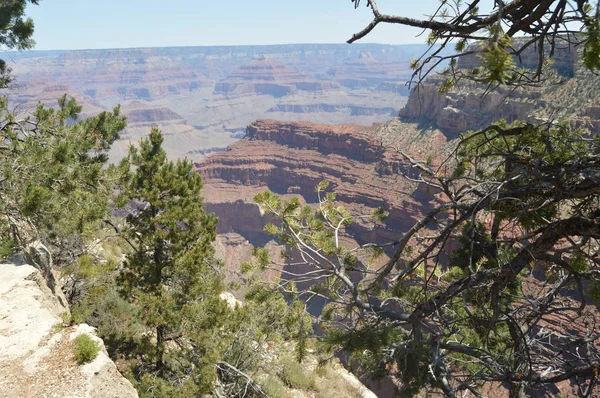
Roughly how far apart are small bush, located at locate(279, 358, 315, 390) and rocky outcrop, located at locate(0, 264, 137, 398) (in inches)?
266

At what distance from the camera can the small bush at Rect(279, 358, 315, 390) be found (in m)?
11.6

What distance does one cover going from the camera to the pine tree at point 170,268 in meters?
8.17

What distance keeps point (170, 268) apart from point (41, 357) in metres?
3.30

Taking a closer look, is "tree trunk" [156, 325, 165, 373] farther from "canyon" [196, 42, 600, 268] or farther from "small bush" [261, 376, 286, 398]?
"canyon" [196, 42, 600, 268]

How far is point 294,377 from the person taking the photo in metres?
11.6

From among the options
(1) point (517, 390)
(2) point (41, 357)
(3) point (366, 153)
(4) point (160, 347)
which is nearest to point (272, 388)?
(4) point (160, 347)

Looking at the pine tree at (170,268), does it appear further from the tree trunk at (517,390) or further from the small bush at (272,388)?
the tree trunk at (517,390)

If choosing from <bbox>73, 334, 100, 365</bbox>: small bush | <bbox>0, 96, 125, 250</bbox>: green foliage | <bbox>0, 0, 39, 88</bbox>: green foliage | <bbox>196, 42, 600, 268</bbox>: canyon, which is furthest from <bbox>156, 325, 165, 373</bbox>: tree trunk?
<bbox>196, 42, 600, 268</bbox>: canyon

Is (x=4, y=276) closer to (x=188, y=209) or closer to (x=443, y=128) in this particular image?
(x=188, y=209)

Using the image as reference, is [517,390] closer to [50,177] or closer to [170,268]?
[50,177]

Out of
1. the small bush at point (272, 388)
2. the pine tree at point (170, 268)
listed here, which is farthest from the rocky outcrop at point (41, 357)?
the small bush at point (272, 388)

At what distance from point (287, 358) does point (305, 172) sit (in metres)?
76.1

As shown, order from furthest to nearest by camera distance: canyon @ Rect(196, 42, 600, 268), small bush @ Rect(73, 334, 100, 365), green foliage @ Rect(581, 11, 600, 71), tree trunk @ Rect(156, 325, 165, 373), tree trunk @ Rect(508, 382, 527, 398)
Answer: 1. canyon @ Rect(196, 42, 600, 268)
2. tree trunk @ Rect(156, 325, 165, 373)
3. small bush @ Rect(73, 334, 100, 365)
4. tree trunk @ Rect(508, 382, 527, 398)
5. green foliage @ Rect(581, 11, 600, 71)

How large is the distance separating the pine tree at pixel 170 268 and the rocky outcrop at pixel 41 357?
1925 mm
